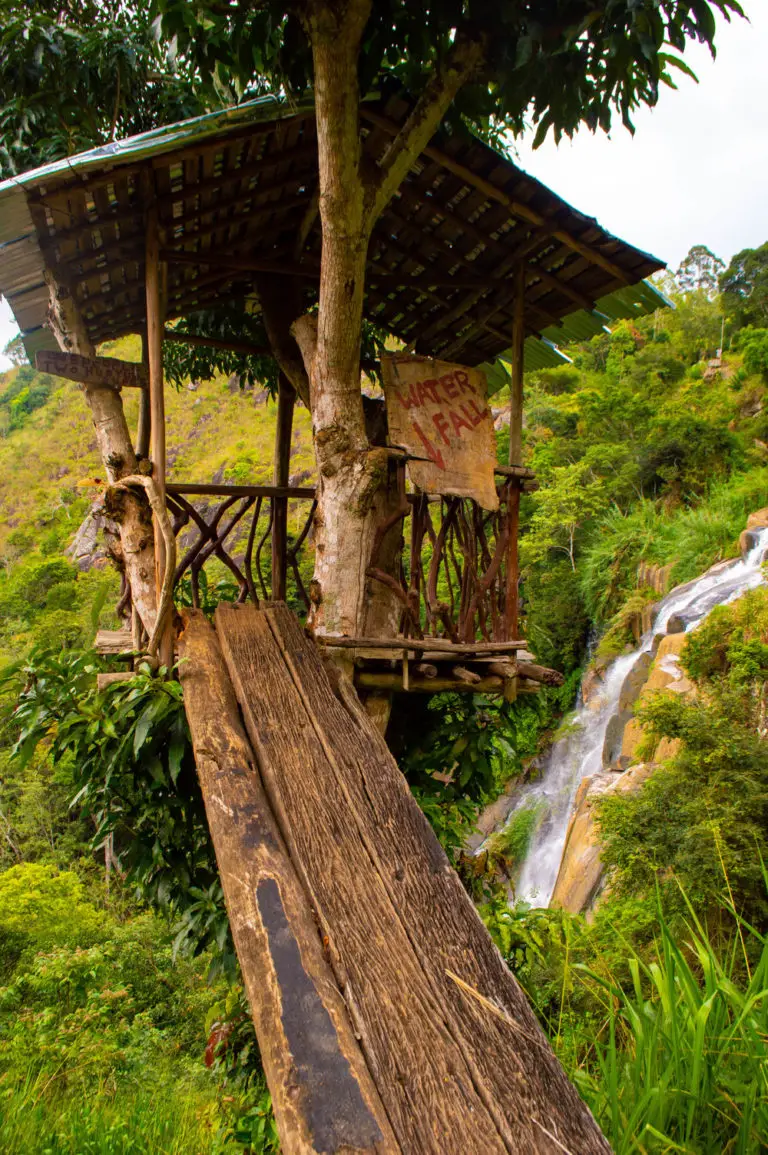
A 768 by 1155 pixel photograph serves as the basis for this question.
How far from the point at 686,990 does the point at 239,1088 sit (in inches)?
113

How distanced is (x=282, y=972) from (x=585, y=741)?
12.8 meters

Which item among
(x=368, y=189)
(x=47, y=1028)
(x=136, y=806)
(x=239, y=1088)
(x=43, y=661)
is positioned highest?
(x=368, y=189)

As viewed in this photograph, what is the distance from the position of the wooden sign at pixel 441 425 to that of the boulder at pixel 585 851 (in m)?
5.69

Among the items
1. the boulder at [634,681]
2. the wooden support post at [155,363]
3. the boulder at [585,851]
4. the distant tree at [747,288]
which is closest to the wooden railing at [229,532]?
the wooden support post at [155,363]

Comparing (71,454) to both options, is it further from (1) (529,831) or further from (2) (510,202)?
(2) (510,202)

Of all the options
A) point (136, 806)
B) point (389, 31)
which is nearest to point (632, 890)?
point (136, 806)

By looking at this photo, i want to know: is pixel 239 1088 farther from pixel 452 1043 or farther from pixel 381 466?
pixel 381 466

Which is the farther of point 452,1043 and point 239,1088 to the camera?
point 239,1088

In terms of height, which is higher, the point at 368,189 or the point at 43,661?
the point at 368,189

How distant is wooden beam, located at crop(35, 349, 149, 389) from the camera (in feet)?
12.7

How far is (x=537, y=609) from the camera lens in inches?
683

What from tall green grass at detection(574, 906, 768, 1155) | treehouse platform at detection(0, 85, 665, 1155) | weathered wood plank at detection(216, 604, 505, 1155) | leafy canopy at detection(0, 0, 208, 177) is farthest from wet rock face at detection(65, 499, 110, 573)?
tall green grass at detection(574, 906, 768, 1155)

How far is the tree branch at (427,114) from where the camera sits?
2.83 m

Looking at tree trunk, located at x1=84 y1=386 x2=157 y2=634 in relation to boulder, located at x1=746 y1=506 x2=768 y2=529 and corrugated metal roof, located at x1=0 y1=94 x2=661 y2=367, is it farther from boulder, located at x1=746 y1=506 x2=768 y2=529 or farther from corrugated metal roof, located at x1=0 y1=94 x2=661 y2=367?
boulder, located at x1=746 y1=506 x2=768 y2=529
